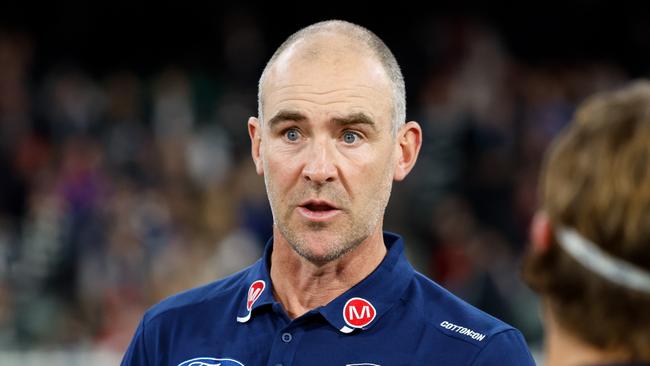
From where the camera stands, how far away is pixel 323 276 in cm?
345

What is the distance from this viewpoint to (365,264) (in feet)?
11.4

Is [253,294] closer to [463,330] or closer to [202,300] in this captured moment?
[202,300]

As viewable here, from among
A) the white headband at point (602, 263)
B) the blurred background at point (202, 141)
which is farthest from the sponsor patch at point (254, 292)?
the blurred background at point (202, 141)

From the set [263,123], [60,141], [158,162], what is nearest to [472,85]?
[158,162]

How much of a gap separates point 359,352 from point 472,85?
9864mm

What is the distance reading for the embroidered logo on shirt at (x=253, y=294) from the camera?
3.44 m

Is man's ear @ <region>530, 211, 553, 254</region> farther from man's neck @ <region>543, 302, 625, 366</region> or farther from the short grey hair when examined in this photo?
the short grey hair

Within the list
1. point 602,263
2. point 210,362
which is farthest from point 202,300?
point 602,263

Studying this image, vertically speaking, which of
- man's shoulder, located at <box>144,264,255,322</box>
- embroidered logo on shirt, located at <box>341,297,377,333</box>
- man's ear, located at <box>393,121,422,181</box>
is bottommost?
man's shoulder, located at <box>144,264,255,322</box>

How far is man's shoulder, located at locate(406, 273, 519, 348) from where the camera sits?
3.27 m

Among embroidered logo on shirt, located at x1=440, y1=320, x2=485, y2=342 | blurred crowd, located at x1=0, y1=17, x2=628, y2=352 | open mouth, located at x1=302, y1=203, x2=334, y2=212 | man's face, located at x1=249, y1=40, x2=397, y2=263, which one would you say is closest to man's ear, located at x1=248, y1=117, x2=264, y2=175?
man's face, located at x1=249, y1=40, x2=397, y2=263

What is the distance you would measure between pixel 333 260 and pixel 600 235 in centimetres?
156

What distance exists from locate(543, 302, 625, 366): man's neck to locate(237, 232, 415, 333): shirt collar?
129 centimetres

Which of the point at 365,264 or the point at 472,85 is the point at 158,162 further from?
the point at 365,264
